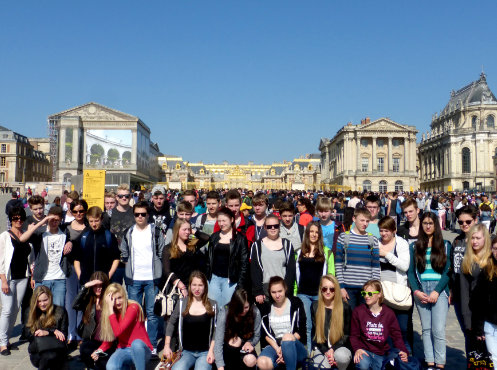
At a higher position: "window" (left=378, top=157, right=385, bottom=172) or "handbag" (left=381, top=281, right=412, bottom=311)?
"window" (left=378, top=157, right=385, bottom=172)

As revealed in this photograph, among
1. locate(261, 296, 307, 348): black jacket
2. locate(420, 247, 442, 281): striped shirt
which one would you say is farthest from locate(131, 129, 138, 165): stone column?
locate(420, 247, 442, 281): striped shirt

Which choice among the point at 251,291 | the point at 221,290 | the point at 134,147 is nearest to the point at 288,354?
the point at 251,291

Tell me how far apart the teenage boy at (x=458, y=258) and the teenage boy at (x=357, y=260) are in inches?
33.0

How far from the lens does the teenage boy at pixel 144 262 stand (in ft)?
19.4

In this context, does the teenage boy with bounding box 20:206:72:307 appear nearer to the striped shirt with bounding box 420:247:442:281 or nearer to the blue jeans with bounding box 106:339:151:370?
the blue jeans with bounding box 106:339:151:370

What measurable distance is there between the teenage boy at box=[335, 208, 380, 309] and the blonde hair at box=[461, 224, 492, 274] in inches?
38.0

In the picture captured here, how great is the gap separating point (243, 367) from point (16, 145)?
7801 cm

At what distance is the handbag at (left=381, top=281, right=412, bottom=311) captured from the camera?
16.9 feet

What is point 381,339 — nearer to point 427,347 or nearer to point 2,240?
point 427,347

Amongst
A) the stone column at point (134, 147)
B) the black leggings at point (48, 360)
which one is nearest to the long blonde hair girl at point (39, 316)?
the black leggings at point (48, 360)

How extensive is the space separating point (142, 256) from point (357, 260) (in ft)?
9.25

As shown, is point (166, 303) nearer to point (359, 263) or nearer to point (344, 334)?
point (344, 334)

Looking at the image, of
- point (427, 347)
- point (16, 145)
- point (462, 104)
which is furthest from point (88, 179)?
point (462, 104)

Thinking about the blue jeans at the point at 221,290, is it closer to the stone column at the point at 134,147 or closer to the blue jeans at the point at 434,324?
the blue jeans at the point at 434,324
